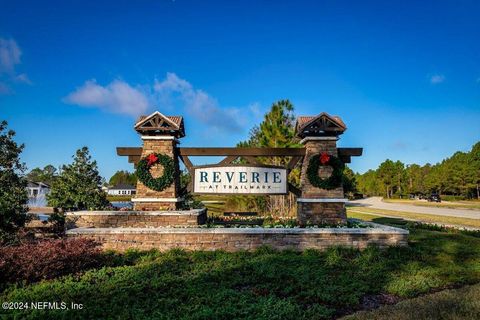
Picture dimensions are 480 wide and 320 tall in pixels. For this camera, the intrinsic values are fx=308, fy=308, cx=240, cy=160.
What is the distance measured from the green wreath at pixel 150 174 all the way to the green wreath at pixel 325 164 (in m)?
4.90

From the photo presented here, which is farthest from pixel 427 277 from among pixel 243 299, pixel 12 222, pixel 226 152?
pixel 12 222

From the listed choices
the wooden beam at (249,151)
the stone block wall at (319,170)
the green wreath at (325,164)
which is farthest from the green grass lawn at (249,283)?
the wooden beam at (249,151)

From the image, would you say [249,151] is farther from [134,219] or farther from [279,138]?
[279,138]

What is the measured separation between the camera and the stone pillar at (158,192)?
10.9 metres

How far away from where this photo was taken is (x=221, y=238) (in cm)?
905

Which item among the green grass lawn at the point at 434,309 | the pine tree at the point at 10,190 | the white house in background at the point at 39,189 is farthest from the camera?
the white house in background at the point at 39,189

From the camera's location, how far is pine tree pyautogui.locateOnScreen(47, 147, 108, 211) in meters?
13.0

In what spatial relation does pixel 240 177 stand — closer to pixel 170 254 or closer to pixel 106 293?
pixel 170 254

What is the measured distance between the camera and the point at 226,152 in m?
11.2

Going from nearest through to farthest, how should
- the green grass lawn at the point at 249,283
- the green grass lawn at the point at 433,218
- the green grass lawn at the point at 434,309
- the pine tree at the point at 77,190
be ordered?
the green grass lawn at the point at 434,309 < the green grass lawn at the point at 249,283 < the pine tree at the point at 77,190 < the green grass lawn at the point at 433,218

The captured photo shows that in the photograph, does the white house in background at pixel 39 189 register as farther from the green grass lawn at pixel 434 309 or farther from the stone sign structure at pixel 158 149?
the green grass lawn at pixel 434 309

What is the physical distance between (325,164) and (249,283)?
225 inches

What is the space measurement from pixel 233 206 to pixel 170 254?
1630cm

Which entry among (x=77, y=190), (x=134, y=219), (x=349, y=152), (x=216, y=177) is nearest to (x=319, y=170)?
(x=349, y=152)
